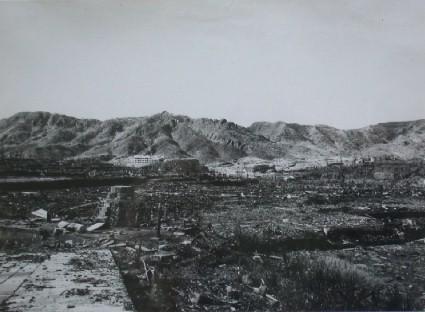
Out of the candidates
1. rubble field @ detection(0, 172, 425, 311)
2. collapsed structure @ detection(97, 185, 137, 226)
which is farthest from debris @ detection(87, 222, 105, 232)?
collapsed structure @ detection(97, 185, 137, 226)

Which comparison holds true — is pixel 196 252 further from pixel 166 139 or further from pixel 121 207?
pixel 166 139

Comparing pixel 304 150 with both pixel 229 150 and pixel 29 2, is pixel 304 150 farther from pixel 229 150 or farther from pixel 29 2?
pixel 29 2

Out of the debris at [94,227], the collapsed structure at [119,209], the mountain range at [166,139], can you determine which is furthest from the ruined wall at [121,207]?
the mountain range at [166,139]

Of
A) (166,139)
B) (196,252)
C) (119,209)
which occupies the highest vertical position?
(166,139)

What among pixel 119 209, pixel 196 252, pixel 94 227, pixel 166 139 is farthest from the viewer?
pixel 166 139

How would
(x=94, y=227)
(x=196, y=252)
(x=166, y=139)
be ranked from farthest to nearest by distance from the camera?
(x=166, y=139)
(x=94, y=227)
(x=196, y=252)

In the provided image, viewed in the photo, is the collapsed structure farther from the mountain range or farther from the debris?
the mountain range

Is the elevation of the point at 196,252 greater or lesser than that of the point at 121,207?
lesser

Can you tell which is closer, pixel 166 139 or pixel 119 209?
pixel 119 209

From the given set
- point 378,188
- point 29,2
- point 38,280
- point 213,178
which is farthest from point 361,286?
point 378,188

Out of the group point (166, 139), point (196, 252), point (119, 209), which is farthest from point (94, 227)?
point (166, 139)

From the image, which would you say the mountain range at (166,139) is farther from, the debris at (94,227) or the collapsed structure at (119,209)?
the debris at (94,227)
